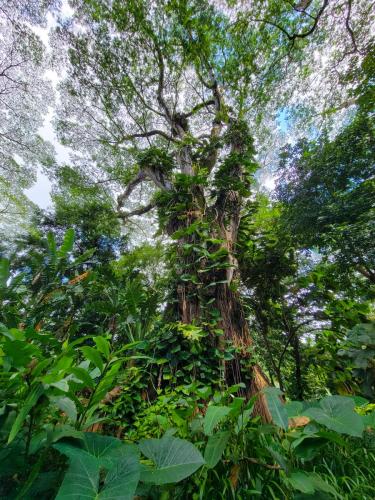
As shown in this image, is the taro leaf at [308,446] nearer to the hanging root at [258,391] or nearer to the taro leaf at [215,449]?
the taro leaf at [215,449]

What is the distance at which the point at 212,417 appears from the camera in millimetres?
729

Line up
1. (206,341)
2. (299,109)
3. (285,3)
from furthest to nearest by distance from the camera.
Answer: (299,109) < (285,3) < (206,341)

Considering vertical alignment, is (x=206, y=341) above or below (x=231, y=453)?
above

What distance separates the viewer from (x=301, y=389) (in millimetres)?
2918

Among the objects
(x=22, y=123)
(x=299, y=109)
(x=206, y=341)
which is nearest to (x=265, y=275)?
(x=206, y=341)

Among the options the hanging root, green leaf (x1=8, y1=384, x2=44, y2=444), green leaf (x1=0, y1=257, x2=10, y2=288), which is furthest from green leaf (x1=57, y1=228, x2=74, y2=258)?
the hanging root

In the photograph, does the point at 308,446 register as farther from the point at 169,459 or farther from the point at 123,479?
the point at 123,479

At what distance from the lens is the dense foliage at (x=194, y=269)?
25.2 inches

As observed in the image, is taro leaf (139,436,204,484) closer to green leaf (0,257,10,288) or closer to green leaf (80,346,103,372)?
green leaf (80,346,103,372)

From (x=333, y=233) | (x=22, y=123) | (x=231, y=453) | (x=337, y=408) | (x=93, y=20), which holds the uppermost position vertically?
(x=22, y=123)

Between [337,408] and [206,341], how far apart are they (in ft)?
4.98

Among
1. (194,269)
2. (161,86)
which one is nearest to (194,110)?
(161,86)

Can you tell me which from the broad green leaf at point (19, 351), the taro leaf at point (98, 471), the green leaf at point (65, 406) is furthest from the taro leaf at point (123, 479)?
the broad green leaf at point (19, 351)

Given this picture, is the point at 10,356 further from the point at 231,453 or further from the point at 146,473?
the point at 231,453
